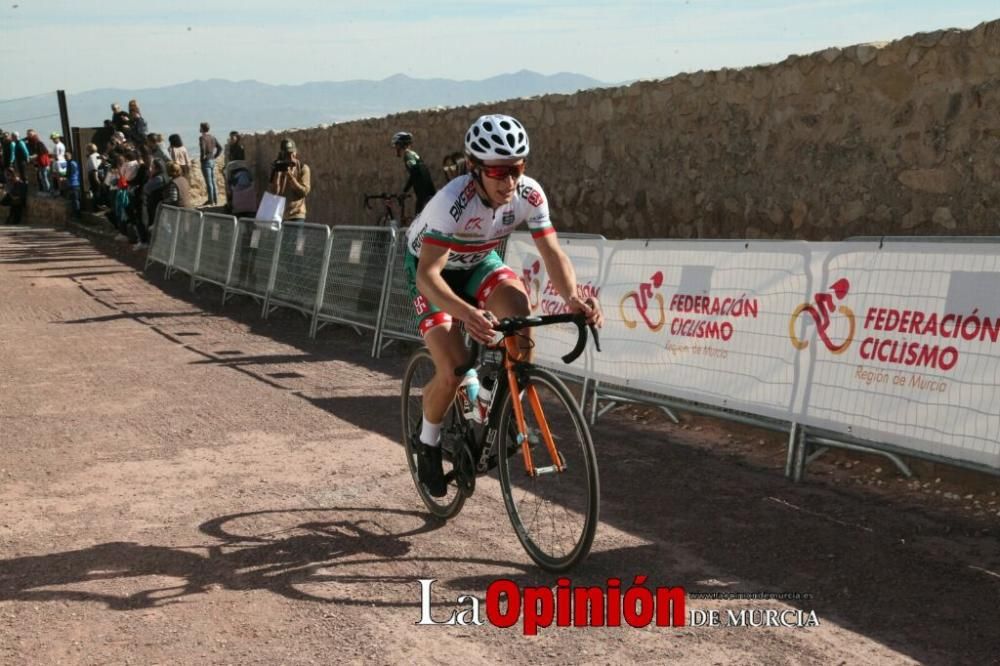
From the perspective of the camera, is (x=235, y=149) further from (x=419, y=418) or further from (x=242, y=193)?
(x=419, y=418)

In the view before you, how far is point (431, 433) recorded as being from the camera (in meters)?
5.89

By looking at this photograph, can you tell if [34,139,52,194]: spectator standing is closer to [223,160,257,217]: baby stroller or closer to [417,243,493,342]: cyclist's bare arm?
[223,160,257,217]: baby stroller

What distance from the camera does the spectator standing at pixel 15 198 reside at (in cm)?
3556

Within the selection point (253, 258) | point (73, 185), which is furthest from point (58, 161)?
point (253, 258)

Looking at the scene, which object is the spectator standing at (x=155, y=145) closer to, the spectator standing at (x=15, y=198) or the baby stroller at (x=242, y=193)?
the baby stroller at (x=242, y=193)

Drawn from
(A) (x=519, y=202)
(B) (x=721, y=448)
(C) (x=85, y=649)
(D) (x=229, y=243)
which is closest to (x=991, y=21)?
(B) (x=721, y=448)

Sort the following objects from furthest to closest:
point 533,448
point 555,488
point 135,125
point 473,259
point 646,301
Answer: point 135,125, point 646,301, point 473,259, point 533,448, point 555,488

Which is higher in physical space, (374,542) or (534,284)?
(534,284)

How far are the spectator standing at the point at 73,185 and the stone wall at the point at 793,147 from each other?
2186 cm

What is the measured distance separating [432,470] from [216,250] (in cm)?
1221

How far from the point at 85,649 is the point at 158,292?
14495 mm

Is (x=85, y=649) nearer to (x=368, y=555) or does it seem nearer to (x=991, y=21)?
(x=368, y=555)

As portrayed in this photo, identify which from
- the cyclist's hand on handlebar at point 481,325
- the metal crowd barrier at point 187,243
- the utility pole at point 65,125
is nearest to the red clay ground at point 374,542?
the cyclist's hand on handlebar at point 481,325

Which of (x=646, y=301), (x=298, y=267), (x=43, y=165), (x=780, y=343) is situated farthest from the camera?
(x=43, y=165)
